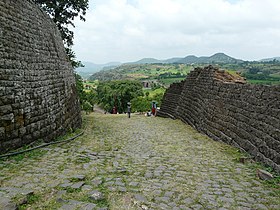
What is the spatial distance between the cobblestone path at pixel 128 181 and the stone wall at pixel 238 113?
1.92 ft

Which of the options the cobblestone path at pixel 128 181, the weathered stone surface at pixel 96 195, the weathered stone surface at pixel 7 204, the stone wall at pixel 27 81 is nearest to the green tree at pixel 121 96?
the stone wall at pixel 27 81

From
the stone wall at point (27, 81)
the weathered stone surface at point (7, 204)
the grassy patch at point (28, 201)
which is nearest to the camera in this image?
the weathered stone surface at point (7, 204)

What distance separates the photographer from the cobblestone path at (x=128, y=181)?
3834 mm

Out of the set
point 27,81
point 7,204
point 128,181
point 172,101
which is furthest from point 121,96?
point 7,204

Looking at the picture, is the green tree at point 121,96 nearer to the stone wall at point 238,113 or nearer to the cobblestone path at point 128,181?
the stone wall at point 238,113

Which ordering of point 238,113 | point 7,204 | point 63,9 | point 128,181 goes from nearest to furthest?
1. point 7,204
2. point 128,181
3. point 238,113
4. point 63,9

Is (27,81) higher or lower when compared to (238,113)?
higher

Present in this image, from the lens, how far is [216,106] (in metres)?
10.6

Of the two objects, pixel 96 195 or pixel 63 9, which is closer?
pixel 96 195

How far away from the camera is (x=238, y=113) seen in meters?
8.55

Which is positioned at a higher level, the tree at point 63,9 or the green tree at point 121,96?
the tree at point 63,9

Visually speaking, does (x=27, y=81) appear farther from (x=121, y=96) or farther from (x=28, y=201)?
(x=121, y=96)

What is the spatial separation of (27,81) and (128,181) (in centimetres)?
380

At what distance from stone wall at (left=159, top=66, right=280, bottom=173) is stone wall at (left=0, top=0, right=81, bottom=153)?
5.49 meters
